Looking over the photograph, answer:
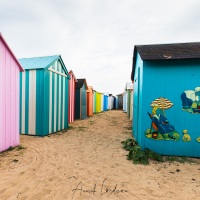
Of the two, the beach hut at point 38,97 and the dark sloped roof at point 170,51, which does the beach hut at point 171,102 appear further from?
the beach hut at point 38,97

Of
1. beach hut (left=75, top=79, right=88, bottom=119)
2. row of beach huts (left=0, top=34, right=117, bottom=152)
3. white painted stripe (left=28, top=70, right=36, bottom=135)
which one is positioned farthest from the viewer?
beach hut (left=75, top=79, right=88, bottom=119)

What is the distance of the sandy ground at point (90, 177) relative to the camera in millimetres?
2912

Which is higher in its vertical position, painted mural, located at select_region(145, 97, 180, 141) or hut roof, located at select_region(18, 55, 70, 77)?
hut roof, located at select_region(18, 55, 70, 77)

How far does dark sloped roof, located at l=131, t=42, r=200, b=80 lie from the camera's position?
4762 mm

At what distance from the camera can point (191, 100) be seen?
193 inches

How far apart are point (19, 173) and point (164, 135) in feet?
13.5

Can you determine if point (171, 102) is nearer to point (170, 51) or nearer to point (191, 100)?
point (191, 100)

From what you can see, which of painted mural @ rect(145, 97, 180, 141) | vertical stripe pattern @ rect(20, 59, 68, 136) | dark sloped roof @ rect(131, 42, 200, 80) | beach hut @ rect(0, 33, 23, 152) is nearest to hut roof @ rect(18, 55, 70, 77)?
vertical stripe pattern @ rect(20, 59, 68, 136)

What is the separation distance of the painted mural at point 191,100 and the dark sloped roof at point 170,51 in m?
1.02

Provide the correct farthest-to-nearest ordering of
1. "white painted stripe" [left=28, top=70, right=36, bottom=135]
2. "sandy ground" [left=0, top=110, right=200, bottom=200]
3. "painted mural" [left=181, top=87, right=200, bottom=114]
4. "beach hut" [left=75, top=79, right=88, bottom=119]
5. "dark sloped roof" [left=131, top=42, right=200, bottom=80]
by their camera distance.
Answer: "beach hut" [left=75, top=79, right=88, bottom=119]
"white painted stripe" [left=28, top=70, right=36, bottom=135]
"painted mural" [left=181, top=87, right=200, bottom=114]
"dark sloped roof" [left=131, top=42, right=200, bottom=80]
"sandy ground" [left=0, top=110, right=200, bottom=200]

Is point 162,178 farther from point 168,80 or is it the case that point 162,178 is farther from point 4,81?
point 4,81

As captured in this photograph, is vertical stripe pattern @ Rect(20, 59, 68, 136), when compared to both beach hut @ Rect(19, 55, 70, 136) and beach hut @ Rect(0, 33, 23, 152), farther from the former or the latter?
beach hut @ Rect(0, 33, 23, 152)

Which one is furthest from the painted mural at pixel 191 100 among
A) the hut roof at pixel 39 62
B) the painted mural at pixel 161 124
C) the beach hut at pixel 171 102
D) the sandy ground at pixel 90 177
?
Result: the hut roof at pixel 39 62

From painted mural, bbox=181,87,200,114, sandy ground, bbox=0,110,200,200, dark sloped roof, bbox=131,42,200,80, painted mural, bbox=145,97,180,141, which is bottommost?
sandy ground, bbox=0,110,200,200
